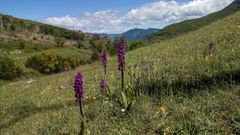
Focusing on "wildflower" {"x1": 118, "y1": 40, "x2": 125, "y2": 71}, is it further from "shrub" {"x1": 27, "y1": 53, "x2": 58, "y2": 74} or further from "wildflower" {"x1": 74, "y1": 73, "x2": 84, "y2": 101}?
"shrub" {"x1": 27, "y1": 53, "x2": 58, "y2": 74}

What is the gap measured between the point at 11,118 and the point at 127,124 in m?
6.39

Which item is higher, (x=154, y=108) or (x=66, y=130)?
(x=154, y=108)

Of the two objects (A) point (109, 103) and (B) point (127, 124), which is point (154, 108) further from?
(A) point (109, 103)

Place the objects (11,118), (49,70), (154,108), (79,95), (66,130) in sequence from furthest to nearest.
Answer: (49,70) < (11,118) < (66,130) < (154,108) < (79,95)

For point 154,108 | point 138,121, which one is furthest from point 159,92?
point 138,121

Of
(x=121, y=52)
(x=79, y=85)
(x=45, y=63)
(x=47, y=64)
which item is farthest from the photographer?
(x=47, y=64)

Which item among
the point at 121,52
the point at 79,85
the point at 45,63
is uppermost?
the point at 121,52

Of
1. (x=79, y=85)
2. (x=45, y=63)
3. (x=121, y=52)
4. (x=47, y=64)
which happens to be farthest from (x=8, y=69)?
(x=79, y=85)

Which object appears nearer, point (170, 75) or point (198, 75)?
point (198, 75)

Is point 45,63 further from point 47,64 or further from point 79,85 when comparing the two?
point 79,85

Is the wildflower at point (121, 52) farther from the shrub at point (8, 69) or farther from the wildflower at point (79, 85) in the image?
the shrub at point (8, 69)

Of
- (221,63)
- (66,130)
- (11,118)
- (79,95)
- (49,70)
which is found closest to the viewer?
(79,95)

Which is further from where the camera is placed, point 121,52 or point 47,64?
point 47,64

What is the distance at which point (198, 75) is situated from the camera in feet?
21.8
